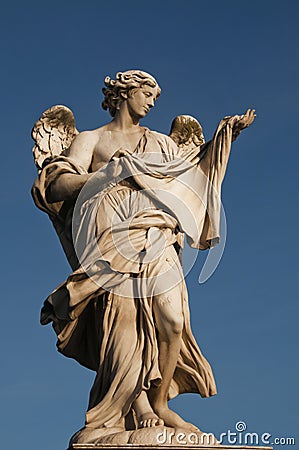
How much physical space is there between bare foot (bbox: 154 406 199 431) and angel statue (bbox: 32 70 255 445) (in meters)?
0.01

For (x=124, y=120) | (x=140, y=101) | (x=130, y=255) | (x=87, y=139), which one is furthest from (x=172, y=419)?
(x=140, y=101)

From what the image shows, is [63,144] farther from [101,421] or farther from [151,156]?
[101,421]

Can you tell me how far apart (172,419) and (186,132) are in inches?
127

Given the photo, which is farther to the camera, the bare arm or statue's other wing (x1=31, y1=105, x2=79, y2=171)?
statue's other wing (x1=31, y1=105, x2=79, y2=171)

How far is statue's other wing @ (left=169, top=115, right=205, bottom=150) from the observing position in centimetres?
1170

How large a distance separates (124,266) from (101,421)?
141 centimetres

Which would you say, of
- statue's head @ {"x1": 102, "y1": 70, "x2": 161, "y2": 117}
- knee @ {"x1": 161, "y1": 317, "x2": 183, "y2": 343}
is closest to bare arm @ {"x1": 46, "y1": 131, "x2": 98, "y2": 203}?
statue's head @ {"x1": 102, "y1": 70, "x2": 161, "y2": 117}

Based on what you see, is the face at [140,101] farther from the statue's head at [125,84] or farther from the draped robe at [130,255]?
the draped robe at [130,255]

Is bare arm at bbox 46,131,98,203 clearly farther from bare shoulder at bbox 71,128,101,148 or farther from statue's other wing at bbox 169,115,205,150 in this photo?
statue's other wing at bbox 169,115,205,150

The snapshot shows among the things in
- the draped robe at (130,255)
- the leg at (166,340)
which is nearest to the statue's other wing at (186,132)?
the draped robe at (130,255)

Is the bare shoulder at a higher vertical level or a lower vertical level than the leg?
higher

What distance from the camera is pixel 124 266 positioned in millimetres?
10242

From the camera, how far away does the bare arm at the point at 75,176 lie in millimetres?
10609

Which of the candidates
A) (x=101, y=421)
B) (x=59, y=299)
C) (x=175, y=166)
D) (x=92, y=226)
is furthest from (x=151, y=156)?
(x=101, y=421)
